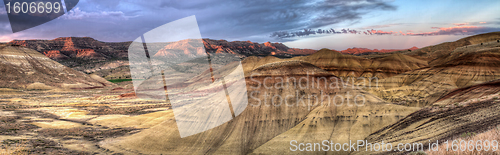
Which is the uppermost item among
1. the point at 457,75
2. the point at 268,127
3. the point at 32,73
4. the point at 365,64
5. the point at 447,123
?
the point at 32,73

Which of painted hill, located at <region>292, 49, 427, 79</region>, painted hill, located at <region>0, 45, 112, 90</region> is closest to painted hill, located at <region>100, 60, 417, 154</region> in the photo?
painted hill, located at <region>292, 49, 427, 79</region>

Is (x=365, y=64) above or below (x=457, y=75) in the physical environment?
above

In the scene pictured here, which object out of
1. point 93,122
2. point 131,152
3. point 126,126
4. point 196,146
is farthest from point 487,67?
point 93,122

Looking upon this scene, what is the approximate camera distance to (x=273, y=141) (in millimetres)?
26844

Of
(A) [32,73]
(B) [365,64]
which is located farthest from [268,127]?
(A) [32,73]

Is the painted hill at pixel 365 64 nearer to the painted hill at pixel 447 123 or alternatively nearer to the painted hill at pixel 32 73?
the painted hill at pixel 447 123

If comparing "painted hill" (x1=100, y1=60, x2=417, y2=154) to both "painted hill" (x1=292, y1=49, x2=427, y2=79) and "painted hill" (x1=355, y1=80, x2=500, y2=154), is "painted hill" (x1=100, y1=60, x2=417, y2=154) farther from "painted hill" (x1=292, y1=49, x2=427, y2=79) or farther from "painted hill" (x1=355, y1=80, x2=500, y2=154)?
"painted hill" (x1=292, y1=49, x2=427, y2=79)

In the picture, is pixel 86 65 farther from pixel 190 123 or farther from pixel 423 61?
pixel 423 61

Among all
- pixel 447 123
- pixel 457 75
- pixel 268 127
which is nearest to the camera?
pixel 447 123

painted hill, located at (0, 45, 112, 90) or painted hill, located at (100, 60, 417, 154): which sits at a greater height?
painted hill, located at (0, 45, 112, 90)

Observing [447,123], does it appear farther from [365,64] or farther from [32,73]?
[32,73]

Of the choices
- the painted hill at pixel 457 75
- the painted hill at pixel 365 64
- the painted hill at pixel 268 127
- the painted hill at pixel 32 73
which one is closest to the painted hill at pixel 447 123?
the painted hill at pixel 268 127

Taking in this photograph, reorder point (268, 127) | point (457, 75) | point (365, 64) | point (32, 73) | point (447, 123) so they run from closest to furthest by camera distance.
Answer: point (447, 123) → point (268, 127) → point (457, 75) → point (32, 73) → point (365, 64)

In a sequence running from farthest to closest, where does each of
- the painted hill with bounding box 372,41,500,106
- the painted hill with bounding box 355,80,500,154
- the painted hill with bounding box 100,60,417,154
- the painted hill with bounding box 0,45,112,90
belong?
the painted hill with bounding box 0,45,112,90 < the painted hill with bounding box 372,41,500,106 < the painted hill with bounding box 100,60,417,154 < the painted hill with bounding box 355,80,500,154
